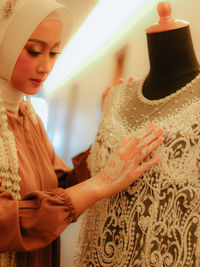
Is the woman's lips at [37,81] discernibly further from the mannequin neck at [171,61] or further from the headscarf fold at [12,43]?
the mannequin neck at [171,61]

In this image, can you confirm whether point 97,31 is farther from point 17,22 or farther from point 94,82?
point 17,22

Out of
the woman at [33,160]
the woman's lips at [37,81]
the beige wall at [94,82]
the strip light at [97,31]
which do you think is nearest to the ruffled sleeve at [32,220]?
the woman at [33,160]

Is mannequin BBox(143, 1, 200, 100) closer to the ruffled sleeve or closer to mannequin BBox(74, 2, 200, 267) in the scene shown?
mannequin BBox(74, 2, 200, 267)

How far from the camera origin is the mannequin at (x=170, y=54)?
2.53 feet

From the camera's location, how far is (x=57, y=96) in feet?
11.3

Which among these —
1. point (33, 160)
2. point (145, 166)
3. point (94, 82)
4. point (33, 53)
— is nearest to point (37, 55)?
point (33, 53)

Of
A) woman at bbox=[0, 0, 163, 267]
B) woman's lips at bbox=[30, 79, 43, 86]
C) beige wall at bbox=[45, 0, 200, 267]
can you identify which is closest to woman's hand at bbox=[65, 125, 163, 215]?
woman at bbox=[0, 0, 163, 267]

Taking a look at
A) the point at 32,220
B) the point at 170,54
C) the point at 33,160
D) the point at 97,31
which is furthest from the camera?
the point at 97,31

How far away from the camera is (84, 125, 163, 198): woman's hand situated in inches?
28.5

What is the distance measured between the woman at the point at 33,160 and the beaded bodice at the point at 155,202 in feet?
0.16

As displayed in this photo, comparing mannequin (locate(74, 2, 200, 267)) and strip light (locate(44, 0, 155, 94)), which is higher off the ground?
strip light (locate(44, 0, 155, 94))

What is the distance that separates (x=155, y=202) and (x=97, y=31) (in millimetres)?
1566

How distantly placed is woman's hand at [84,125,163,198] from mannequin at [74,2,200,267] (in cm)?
2

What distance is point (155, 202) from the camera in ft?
2.27
